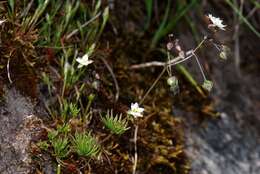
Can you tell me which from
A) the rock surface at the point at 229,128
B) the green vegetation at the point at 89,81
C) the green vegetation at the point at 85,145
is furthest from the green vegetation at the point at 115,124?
the rock surface at the point at 229,128

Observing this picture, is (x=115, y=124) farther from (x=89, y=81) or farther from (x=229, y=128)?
(x=229, y=128)

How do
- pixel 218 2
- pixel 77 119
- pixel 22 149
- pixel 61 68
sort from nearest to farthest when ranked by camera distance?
pixel 22 149 < pixel 77 119 < pixel 61 68 < pixel 218 2

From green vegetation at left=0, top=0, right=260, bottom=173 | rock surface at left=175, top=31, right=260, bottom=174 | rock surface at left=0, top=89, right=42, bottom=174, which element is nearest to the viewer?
rock surface at left=0, top=89, right=42, bottom=174

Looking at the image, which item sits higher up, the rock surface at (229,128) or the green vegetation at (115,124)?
the green vegetation at (115,124)

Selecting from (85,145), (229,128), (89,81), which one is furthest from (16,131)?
(229,128)

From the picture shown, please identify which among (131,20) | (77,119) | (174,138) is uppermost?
(131,20)

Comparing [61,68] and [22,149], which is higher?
[61,68]

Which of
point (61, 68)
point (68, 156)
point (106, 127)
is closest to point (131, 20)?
point (61, 68)

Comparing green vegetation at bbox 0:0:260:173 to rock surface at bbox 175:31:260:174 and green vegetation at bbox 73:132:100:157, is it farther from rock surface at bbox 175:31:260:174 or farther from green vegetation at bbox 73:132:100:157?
rock surface at bbox 175:31:260:174

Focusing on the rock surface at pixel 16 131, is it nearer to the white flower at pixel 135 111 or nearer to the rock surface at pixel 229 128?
the white flower at pixel 135 111

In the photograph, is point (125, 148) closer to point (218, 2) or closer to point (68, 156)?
point (68, 156)

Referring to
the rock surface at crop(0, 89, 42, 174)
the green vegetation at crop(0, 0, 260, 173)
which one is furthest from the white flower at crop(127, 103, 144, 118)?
the rock surface at crop(0, 89, 42, 174)
